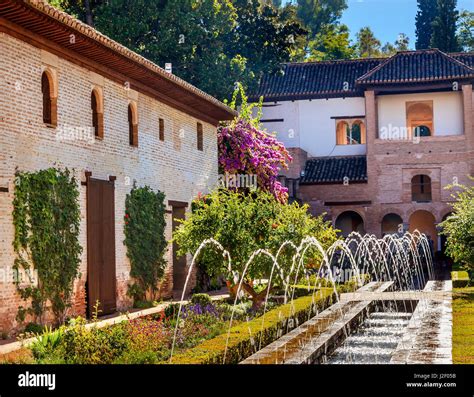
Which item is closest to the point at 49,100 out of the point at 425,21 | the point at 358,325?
the point at 358,325

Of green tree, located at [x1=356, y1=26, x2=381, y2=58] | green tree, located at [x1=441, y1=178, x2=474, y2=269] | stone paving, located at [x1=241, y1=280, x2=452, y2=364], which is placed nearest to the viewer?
stone paving, located at [x1=241, y1=280, x2=452, y2=364]

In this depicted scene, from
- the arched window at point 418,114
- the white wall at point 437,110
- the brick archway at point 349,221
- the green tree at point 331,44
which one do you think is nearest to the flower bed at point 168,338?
the brick archway at point 349,221

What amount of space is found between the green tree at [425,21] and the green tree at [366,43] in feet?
47.4

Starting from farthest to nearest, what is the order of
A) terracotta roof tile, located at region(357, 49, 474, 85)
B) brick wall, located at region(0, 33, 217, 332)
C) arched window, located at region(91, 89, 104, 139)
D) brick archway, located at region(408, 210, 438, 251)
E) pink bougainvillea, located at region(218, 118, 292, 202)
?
brick archway, located at region(408, 210, 438, 251) < terracotta roof tile, located at region(357, 49, 474, 85) < pink bougainvillea, located at region(218, 118, 292, 202) < arched window, located at region(91, 89, 104, 139) < brick wall, located at region(0, 33, 217, 332)

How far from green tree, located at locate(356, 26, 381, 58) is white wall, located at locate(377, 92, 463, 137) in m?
25.5

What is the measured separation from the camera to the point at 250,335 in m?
12.7

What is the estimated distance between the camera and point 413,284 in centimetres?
2591

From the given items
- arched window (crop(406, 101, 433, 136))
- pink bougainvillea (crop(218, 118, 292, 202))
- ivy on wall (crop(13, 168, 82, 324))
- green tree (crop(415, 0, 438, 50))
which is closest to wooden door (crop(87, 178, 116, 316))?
ivy on wall (crop(13, 168, 82, 324))

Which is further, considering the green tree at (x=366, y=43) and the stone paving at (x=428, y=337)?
the green tree at (x=366, y=43)

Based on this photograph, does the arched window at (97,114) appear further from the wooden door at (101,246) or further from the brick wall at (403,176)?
the brick wall at (403,176)

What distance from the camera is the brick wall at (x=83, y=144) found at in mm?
13945

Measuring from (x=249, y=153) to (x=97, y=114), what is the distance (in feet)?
37.3

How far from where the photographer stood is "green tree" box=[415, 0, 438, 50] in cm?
4812

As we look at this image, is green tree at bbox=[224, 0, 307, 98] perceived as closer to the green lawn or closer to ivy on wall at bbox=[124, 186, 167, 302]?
ivy on wall at bbox=[124, 186, 167, 302]
